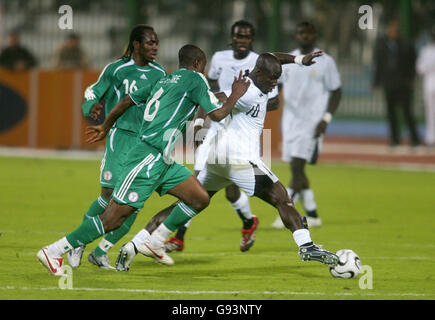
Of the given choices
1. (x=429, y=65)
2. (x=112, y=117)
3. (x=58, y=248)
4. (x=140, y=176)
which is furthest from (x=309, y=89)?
(x=429, y=65)

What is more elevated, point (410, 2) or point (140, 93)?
point (410, 2)

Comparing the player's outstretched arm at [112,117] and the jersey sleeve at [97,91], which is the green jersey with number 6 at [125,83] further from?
the player's outstretched arm at [112,117]

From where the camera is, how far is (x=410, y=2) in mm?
24203

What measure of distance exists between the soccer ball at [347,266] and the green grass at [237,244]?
10cm

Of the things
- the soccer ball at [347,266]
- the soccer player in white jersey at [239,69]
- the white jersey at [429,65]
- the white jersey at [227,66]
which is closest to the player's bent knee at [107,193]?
the soccer player in white jersey at [239,69]

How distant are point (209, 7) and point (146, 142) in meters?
18.4

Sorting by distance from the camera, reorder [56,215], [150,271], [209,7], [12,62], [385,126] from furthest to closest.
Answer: [385,126] < [209,7] < [12,62] < [56,215] < [150,271]

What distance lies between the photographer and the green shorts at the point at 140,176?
782 centimetres

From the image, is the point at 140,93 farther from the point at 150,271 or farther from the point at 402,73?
the point at 402,73

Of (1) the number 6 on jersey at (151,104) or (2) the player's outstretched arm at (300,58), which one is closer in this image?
(1) the number 6 on jersey at (151,104)

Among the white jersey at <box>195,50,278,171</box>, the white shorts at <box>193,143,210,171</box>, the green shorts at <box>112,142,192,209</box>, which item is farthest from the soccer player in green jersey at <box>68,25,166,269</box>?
the white jersey at <box>195,50,278,171</box>

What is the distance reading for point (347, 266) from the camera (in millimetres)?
7973

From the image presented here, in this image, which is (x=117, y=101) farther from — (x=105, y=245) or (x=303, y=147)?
(x=303, y=147)

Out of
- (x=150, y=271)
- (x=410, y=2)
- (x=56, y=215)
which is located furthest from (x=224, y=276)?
(x=410, y=2)
